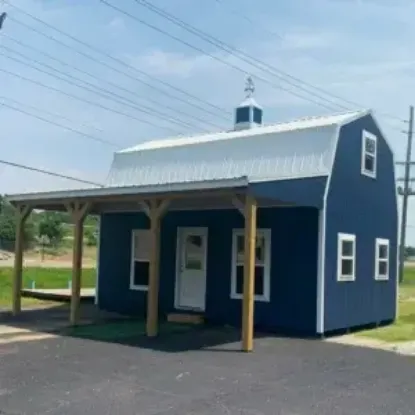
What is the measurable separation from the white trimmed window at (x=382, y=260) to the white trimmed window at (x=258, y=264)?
3141mm

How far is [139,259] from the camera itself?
15867mm

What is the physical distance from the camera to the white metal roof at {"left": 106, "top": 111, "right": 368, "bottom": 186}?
13.8m

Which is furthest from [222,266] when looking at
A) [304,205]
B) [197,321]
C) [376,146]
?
[376,146]

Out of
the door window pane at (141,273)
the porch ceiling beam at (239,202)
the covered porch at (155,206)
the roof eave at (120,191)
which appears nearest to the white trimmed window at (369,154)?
the covered porch at (155,206)

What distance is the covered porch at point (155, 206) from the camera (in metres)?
10.7

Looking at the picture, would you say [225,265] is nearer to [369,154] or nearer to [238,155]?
[238,155]

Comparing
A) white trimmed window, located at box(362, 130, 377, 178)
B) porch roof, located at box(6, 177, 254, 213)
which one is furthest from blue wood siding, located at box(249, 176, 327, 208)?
white trimmed window, located at box(362, 130, 377, 178)

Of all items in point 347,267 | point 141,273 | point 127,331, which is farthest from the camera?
point 141,273

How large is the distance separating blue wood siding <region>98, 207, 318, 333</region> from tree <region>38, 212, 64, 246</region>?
180 feet

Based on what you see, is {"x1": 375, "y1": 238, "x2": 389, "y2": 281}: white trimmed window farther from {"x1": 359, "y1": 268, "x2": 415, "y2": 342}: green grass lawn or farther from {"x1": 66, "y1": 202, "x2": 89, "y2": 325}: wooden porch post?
{"x1": 66, "y1": 202, "x2": 89, "y2": 325}: wooden porch post

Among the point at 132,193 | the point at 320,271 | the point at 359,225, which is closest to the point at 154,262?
the point at 132,193

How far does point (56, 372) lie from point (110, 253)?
8.45 meters

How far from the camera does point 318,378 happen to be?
8.38m

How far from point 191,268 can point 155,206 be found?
307 cm
